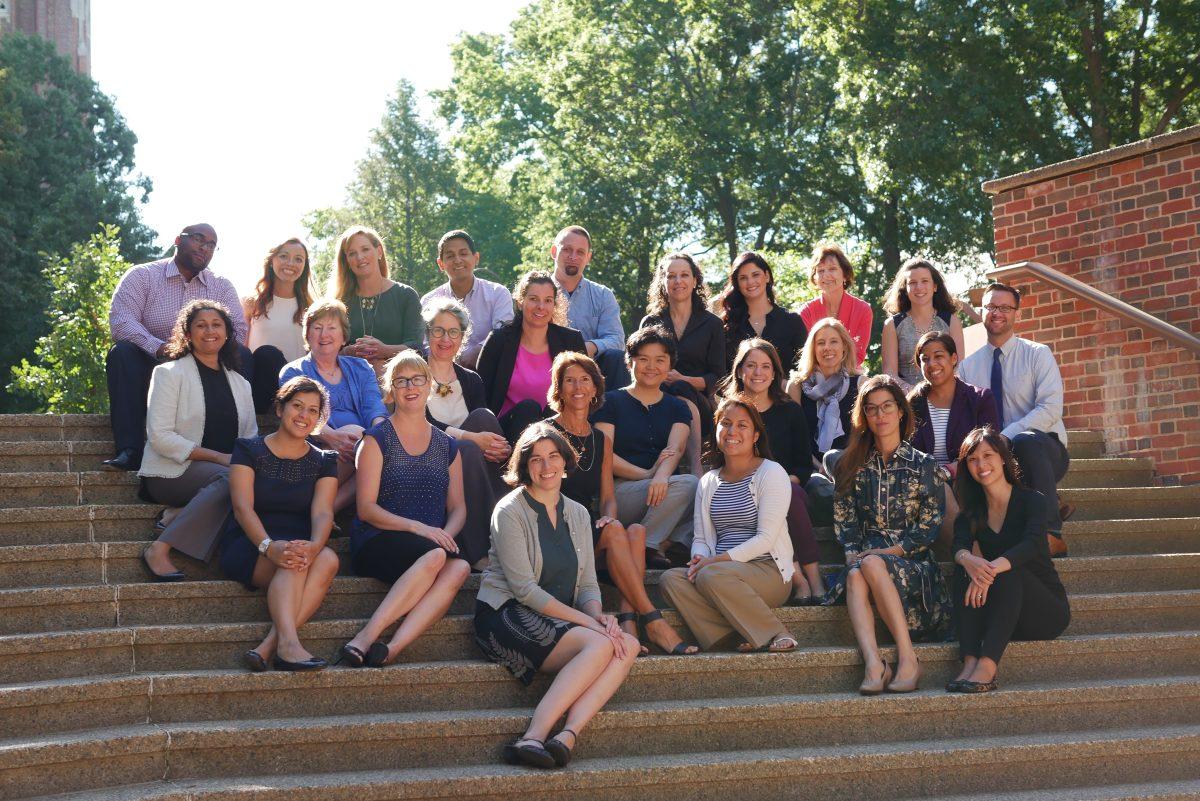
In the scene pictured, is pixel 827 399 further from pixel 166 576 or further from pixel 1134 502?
pixel 166 576

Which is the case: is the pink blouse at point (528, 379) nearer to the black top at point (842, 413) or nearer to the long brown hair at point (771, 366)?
the long brown hair at point (771, 366)

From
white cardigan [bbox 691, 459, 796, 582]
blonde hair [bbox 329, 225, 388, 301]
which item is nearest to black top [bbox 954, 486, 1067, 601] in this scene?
white cardigan [bbox 691, 459, 796, 582]

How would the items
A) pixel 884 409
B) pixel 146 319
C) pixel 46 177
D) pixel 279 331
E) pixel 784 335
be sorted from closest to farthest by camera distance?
pixel 884 409 < pixel 146 319 < pixel 279 331 < pixel 784 335 < pixel 46 177

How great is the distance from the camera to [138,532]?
5.70m

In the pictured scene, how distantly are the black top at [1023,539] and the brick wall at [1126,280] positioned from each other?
265 cm

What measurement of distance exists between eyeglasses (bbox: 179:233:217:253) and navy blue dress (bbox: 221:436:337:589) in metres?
1.71

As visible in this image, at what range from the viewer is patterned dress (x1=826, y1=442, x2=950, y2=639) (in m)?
5.65

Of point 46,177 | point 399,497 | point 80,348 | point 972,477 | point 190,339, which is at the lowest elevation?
point 972,477

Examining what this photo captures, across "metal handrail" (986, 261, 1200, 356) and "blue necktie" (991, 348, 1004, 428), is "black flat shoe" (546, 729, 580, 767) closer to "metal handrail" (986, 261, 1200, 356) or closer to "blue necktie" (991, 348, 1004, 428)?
"blue necktie" (991, 348, 1004, 428)

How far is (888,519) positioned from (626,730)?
5.63 ft

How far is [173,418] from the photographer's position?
571 centimetres

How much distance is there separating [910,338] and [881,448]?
1665 millimetres

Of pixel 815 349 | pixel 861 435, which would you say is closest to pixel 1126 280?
pixel 815 349

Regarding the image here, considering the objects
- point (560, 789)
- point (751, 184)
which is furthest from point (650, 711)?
point (751, 184)
